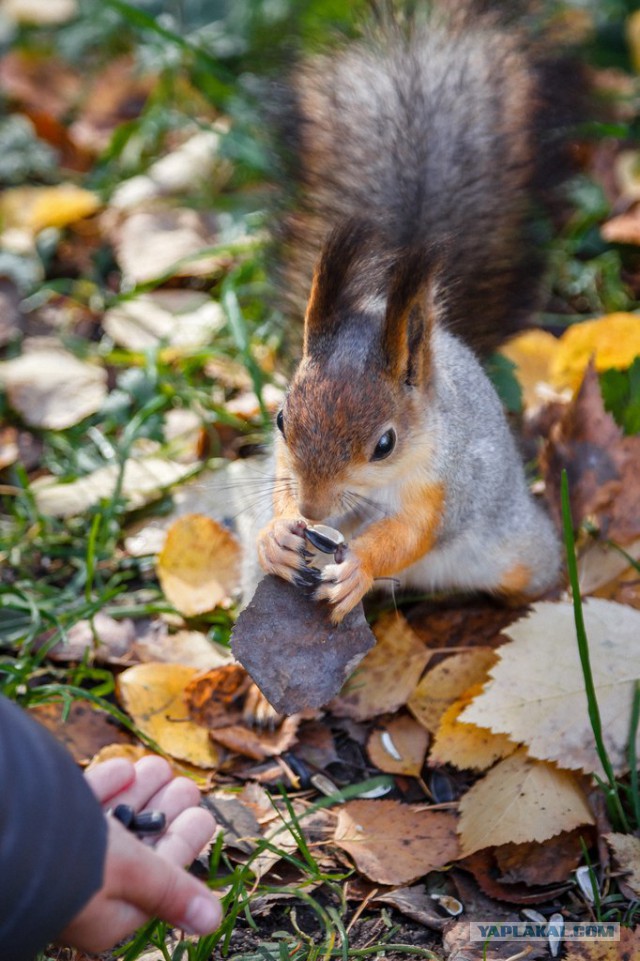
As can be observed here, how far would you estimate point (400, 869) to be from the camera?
1.30 m

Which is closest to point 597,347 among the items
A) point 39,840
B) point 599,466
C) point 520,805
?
point 599,466

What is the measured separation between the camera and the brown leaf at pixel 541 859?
Answer: 128 cm

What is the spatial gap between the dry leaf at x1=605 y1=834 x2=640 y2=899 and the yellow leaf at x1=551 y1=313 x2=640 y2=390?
3.00ft

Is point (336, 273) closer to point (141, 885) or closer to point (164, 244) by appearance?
point (141, 885)

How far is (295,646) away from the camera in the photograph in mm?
1233

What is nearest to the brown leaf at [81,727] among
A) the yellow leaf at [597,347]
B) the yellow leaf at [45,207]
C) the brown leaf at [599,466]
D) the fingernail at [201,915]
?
the fingernail at [201,915]

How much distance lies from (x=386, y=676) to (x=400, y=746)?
4.5 inches

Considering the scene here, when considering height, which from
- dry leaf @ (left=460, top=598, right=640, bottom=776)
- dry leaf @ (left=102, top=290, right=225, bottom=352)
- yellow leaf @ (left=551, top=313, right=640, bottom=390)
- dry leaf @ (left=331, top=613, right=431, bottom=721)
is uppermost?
yellow leaf @ (left=551, top=313, right=640, bottom=390)

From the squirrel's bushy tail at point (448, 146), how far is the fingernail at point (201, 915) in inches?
40.1

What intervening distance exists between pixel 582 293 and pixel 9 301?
1.31 m

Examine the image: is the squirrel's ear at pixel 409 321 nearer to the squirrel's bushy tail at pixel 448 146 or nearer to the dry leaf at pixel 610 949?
the squirrel's bushy tail at pixel 448 146

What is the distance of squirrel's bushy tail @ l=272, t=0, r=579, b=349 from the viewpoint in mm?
1758

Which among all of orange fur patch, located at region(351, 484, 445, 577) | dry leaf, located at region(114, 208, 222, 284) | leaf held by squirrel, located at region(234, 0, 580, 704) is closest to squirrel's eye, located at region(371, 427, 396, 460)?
leaf held by squirrel, located at region(234, 0, 580, 704)

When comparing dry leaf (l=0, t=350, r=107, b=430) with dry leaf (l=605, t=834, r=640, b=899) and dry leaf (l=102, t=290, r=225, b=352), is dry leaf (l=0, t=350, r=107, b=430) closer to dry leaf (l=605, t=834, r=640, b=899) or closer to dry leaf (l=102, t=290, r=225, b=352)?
dry leaf (l=102, t=290, r=225, b=352)
